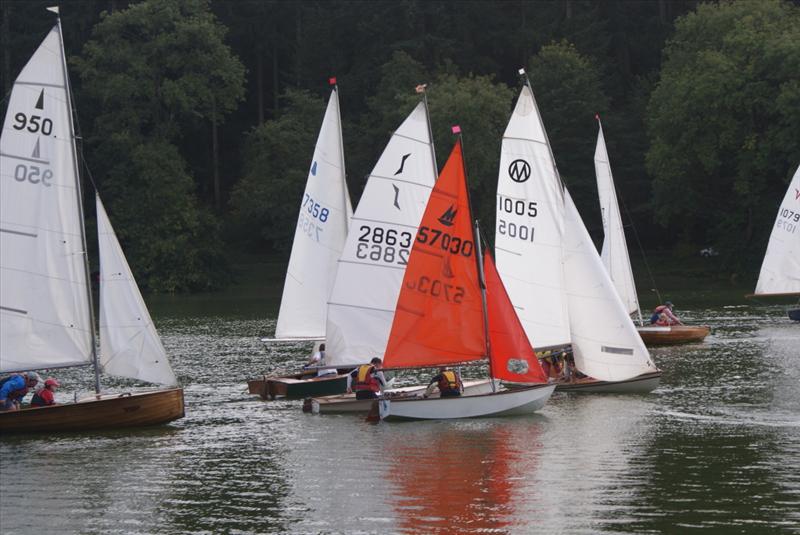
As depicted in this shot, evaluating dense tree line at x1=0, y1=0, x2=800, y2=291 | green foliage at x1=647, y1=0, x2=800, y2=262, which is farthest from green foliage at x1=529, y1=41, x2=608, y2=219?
green foliage at x1=647, y1=0, x2=800, y2=262

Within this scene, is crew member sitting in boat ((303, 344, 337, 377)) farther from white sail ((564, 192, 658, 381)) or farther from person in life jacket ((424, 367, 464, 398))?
white sail ((564, 192, 658, 381))

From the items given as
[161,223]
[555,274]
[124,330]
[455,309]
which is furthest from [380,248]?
[161,223]

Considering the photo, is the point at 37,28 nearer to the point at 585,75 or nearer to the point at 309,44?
the point at 309,44

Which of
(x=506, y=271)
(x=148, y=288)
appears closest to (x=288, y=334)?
(x=506, y=271)

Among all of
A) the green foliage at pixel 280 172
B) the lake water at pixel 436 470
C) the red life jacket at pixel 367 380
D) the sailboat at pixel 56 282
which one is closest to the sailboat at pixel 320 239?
the lake water at pixel 436 470

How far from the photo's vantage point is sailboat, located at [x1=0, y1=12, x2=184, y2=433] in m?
30.4

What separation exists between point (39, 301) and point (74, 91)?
67.6 metres

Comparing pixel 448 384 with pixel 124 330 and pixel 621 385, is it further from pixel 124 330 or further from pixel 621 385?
pixel 124 330

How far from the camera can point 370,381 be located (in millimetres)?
33250

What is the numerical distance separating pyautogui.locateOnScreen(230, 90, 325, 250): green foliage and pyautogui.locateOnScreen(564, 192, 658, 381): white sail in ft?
178

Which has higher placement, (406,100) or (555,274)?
(406,100)

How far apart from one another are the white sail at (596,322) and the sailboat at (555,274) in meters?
0.02

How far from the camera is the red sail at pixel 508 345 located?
32.1m

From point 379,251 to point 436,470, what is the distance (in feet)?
33.6
